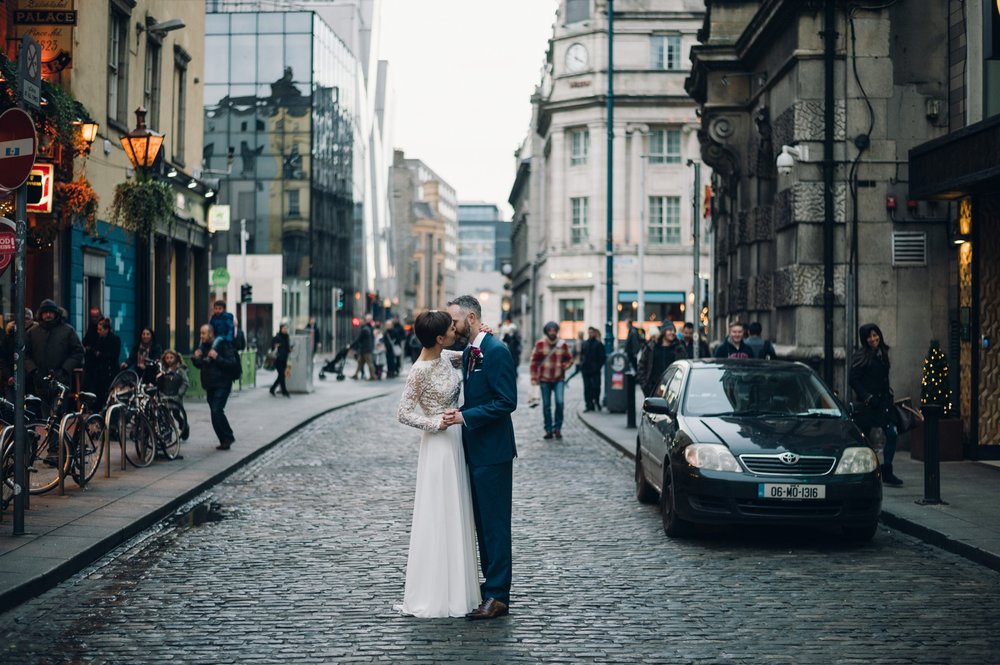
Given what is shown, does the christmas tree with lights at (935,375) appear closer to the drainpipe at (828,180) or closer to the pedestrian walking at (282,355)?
the drainpipe at (828,180)

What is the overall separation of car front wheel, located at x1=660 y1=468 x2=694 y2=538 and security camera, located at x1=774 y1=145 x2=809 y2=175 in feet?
29.3

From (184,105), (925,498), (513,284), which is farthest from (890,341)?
(513,284)

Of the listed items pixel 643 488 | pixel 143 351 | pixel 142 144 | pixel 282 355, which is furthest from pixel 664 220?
pixel 643 488

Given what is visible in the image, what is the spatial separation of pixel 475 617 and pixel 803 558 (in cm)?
337

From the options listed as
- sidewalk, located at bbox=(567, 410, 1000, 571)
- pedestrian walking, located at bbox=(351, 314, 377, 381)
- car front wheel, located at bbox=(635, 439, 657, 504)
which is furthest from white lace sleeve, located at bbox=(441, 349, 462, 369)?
pedestrian walking, located at bbox=(351, 314, 377, 381)

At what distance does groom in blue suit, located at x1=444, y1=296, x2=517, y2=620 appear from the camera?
25.1 ft

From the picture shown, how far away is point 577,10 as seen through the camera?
Result: 7512cm

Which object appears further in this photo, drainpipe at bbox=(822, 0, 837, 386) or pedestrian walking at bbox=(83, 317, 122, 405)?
drainpipe at bbox=(822, 0, 837, 386)

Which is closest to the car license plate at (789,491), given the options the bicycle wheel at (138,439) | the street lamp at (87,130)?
the bicycle wheel at (138,439)

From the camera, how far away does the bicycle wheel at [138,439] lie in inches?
611

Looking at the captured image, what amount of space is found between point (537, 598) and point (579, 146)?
2513 inches

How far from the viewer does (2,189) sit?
9953mm

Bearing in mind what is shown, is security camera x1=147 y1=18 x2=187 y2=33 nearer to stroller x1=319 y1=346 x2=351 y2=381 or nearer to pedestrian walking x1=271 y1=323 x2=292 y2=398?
pedestrian walking x1=271 y1=323 x2=292 y2=398

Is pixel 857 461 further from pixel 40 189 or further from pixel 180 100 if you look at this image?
pixel 180 100
